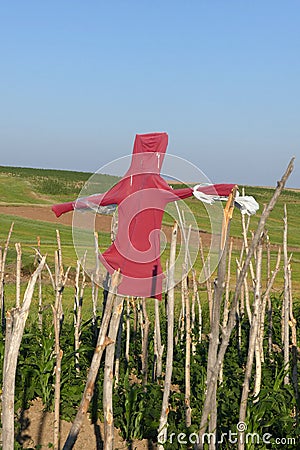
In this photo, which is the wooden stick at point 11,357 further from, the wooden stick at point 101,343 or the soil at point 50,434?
the soil at point 50,434

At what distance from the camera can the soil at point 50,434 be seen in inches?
185

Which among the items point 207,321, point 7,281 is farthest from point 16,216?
point 207,321

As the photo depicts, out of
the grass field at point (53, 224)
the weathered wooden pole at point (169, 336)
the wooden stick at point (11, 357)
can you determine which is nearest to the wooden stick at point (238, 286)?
the grass field at point (53, 224)

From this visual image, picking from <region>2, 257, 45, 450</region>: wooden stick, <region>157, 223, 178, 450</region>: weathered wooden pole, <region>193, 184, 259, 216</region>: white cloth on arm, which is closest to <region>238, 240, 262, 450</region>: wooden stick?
<region>157, 223, 178, 450</region>: weathered wooden pole

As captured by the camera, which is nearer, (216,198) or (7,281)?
(216,198)

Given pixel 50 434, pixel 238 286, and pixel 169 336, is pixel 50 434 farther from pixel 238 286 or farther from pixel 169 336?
pixel 238 286

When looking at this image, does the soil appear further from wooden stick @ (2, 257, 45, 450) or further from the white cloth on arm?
the white cloth on arm

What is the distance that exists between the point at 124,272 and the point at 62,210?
57cm

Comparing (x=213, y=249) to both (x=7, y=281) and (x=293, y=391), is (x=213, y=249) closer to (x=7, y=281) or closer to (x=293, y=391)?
(x=293, y=391)

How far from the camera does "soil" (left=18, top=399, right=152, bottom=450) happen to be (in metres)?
4.70

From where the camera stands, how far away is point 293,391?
5.00 metres

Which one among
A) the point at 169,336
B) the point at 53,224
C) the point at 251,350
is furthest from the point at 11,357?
the point at 53,224

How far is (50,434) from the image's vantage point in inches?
191

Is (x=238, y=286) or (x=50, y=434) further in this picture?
(x=50, y=434)
